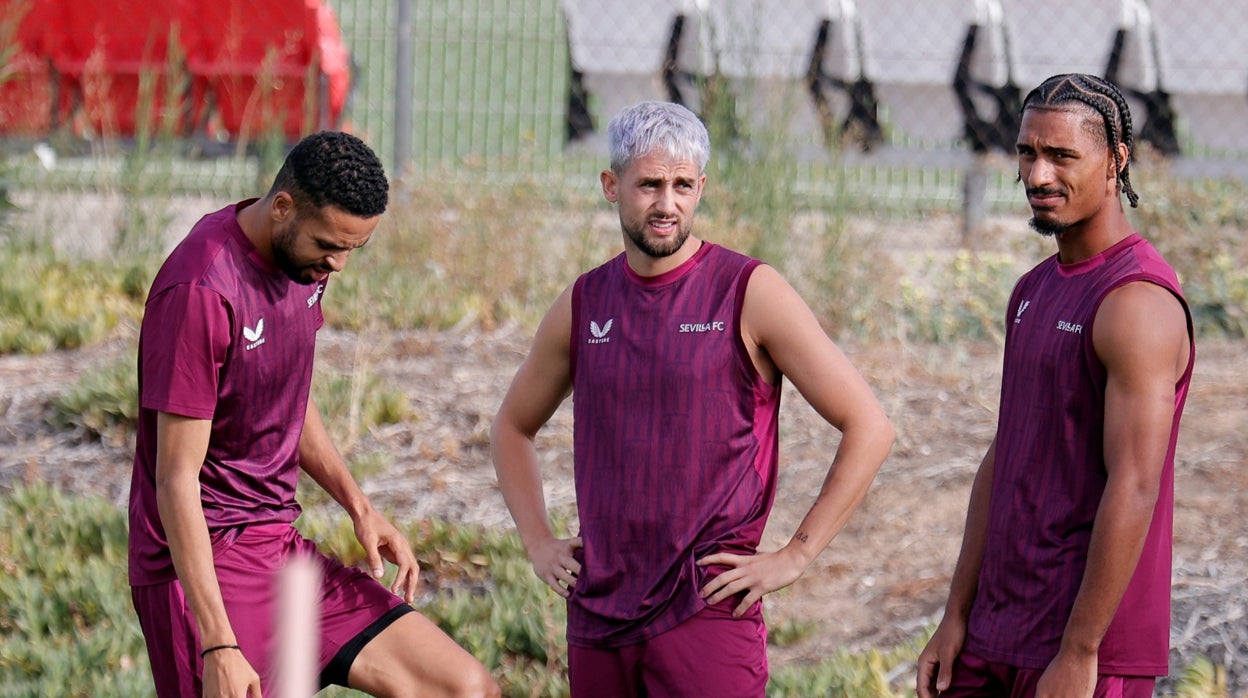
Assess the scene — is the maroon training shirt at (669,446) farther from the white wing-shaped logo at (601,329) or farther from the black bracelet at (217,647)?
the black bracelet at (217,647)

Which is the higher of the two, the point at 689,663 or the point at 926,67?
the point at 926,67

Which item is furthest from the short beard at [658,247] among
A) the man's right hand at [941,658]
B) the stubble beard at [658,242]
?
the man's right hand at [941,658]

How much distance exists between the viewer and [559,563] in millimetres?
3605

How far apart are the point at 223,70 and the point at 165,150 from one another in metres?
1.86

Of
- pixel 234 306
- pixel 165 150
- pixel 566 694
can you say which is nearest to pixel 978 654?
pixel 234 306

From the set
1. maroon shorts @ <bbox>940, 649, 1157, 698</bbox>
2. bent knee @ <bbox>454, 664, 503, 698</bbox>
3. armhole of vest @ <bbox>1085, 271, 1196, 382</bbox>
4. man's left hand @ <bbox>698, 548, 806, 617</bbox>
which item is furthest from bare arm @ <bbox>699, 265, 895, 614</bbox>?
bent knee @ <bbox>454, 664, 503, 698</bbox>

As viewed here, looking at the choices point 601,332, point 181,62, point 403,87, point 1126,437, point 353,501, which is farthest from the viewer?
point 181,62

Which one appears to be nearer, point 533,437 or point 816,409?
point 816,409

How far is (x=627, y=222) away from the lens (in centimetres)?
345

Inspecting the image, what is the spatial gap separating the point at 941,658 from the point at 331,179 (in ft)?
5.38

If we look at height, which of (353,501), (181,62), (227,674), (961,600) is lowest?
(227,674)

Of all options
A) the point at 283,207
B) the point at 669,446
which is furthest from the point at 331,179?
the point at 669,446

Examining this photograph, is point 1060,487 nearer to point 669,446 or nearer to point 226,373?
point 669,446

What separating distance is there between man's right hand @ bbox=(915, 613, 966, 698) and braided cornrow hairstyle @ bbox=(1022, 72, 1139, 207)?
0.96m
